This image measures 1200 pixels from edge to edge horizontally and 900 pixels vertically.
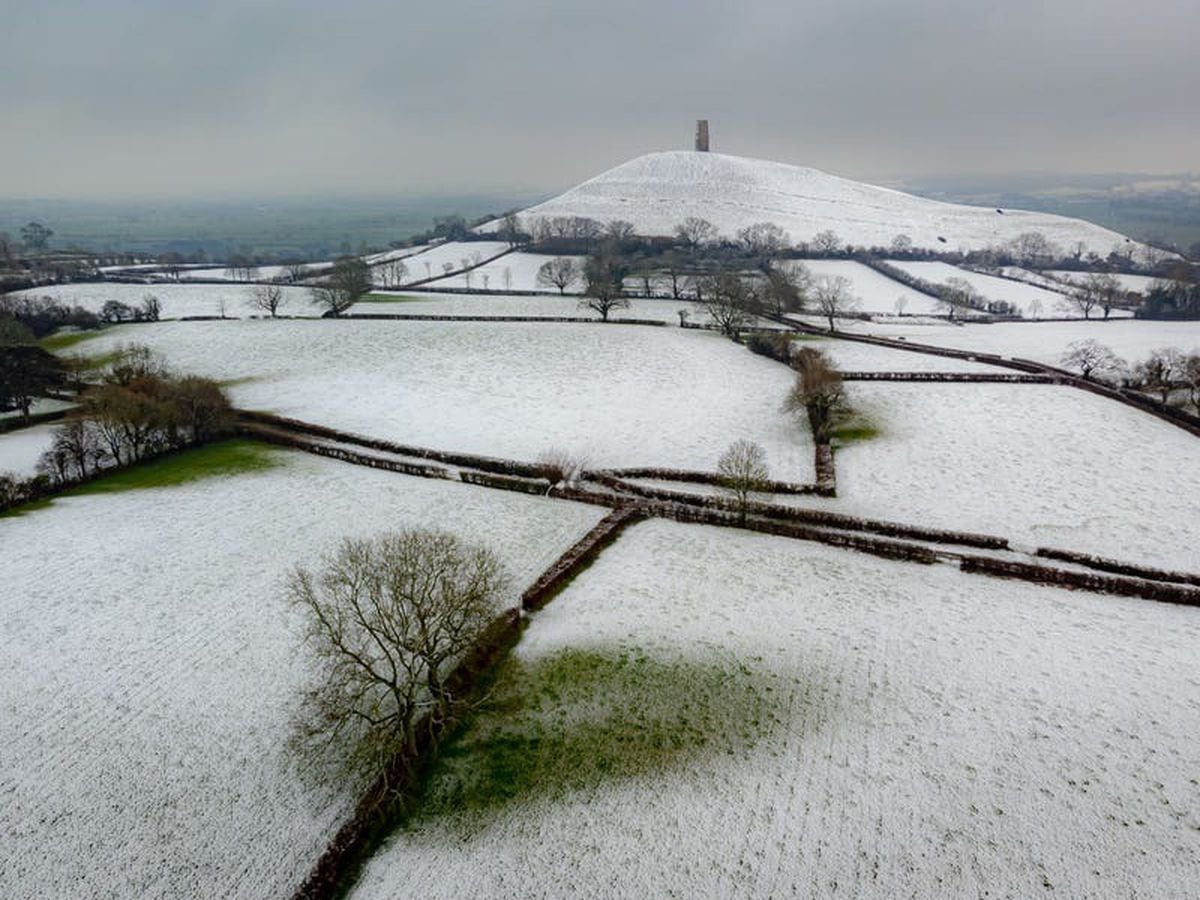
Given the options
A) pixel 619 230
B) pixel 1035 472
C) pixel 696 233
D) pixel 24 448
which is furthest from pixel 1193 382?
pixel 619 230

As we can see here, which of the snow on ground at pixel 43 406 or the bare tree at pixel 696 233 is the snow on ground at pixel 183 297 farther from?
the bare tree at pixel 696 233

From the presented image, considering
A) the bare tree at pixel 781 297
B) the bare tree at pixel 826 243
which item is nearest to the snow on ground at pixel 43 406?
the bare tree at pixel 781 297

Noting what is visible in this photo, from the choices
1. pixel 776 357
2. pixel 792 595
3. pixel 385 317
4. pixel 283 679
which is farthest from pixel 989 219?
pixel 283 679

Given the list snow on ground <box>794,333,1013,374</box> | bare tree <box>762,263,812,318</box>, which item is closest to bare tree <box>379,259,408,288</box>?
bare tree <box>762,263,812,318</box>

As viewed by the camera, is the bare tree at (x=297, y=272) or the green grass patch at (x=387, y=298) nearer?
the green grass patch at (x=387, y=298)

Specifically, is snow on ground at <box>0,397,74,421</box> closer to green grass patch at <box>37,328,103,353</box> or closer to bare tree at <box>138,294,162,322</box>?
green grass patch at <box>37,328,103,353</box>

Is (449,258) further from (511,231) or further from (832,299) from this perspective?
(832,299)
